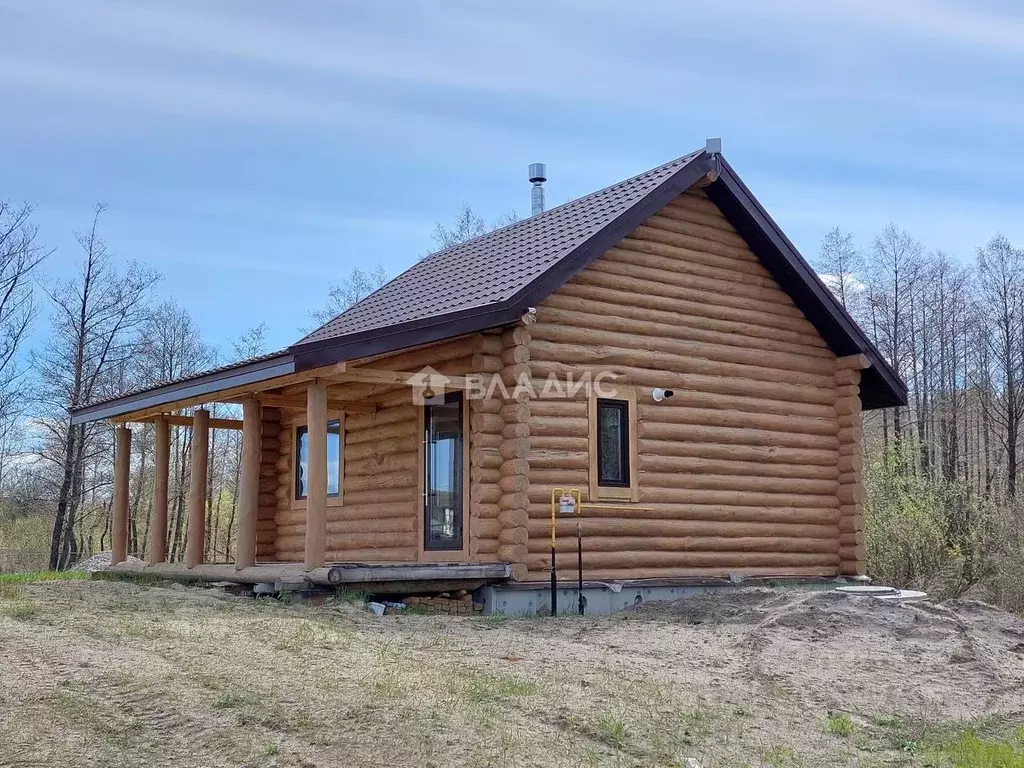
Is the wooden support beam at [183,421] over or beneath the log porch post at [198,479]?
over

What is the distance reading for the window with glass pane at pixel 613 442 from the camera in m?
13.0

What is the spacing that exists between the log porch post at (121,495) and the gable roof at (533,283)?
61 centimetres

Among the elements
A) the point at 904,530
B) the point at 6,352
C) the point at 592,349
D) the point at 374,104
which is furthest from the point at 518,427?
the point at 6,352

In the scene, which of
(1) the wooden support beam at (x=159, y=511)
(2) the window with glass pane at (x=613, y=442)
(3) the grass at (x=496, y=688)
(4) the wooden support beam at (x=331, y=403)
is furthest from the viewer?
(1) the wooden support beam at (x=159, y=511)

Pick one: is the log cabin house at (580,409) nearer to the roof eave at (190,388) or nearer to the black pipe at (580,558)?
the roof eave at (190,388)

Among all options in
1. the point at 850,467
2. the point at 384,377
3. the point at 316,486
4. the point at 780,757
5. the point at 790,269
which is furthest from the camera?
the point at 850,467

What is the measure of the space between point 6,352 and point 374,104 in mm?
14570

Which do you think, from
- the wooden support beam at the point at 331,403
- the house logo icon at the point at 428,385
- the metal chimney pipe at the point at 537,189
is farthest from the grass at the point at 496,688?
the metal chimney pipe at the point at 537,189

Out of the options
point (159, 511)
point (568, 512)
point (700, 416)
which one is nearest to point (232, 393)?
point (159, 511)

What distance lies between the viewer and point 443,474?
13.1 meters

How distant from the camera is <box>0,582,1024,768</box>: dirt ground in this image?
6.11m

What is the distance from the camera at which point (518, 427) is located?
1205 cm

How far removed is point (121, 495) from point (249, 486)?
4333 millimetres

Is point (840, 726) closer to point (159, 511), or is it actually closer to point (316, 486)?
point (316, 486)
